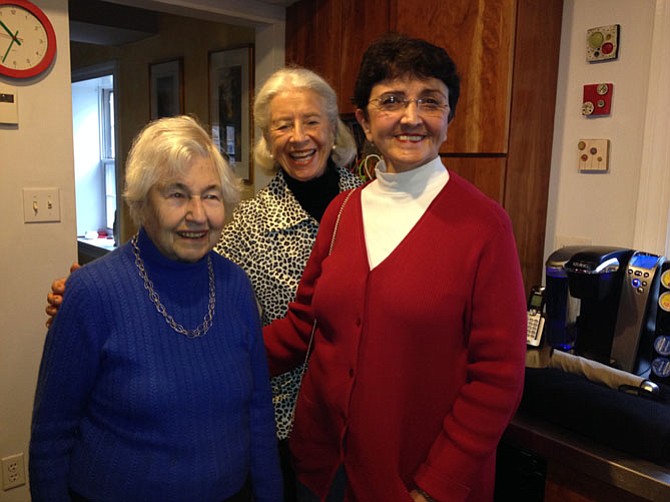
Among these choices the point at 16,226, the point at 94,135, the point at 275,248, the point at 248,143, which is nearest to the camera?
the point at 275,248

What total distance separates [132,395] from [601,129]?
1.58 m

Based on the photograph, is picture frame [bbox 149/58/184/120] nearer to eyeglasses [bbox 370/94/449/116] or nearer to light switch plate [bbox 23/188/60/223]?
light switch plate [bbox 23/188/60/223]

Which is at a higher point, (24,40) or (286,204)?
(24,40)

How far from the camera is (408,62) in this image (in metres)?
1.11

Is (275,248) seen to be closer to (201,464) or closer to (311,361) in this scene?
(311,361)

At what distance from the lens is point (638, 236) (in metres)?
1.74

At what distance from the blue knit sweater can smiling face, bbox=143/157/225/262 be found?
0.13 feet

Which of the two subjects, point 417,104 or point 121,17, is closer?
point 417,104

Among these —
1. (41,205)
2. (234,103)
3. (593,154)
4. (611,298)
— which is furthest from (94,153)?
(611,298)

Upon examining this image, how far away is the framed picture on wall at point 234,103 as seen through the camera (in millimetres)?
3105

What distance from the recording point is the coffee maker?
1413mm

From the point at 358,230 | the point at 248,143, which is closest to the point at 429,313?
the point at 358,230

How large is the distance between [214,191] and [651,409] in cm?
102

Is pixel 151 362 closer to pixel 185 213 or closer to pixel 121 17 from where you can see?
pixel 185 213
